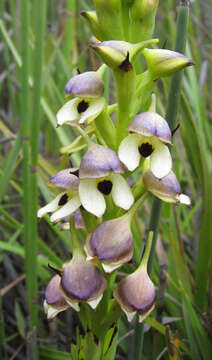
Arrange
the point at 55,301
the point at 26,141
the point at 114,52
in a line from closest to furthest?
the point at 114,52 → the point at 55,301 → the point at 26,141

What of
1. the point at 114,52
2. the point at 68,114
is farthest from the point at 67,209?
the point at 114,52

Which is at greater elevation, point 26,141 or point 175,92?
point 175,92

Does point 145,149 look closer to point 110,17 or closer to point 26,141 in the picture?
point 110,17

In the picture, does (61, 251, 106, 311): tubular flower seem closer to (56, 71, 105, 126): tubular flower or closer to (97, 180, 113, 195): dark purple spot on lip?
(97, 180, 113, 195): dark purple spot on lip

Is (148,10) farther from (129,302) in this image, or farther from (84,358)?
(84,358)

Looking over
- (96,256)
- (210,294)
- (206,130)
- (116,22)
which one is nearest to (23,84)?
(116,22)

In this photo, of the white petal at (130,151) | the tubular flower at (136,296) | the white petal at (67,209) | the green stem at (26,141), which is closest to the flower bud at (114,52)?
the white petal at (130,151)

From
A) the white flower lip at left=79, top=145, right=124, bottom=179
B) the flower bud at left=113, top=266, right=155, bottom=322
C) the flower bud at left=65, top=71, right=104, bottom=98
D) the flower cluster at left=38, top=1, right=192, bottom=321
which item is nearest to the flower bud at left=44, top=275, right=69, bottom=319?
the flower cluster at left=38, top=1, right=192, bottom=321
